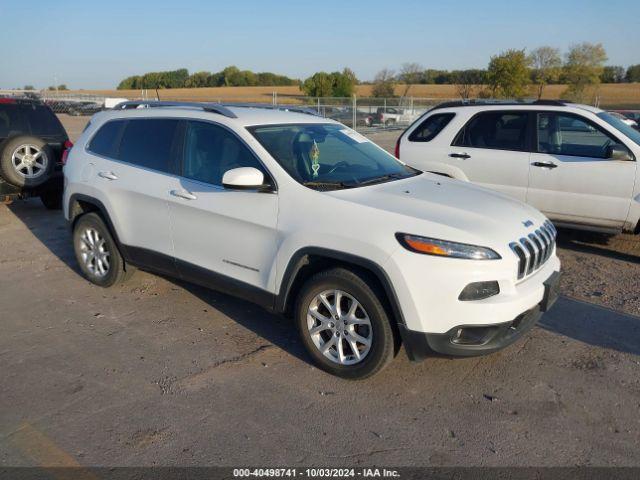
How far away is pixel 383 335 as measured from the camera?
136 inches

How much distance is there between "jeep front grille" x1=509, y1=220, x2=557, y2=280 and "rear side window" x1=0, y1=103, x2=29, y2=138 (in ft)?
26.0

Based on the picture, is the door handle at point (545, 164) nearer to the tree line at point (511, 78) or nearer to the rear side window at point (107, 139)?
the rear side window at point (107, 139)

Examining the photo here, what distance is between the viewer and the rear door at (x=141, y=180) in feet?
15.3

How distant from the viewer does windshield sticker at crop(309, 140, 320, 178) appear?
13.6 feet

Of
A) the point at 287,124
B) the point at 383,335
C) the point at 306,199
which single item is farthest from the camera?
the point at 287,124

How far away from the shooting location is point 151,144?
4.88 metres

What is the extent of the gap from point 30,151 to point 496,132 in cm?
658

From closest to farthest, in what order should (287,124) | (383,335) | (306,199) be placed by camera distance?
(383,335)
(306,199)
(287,124)

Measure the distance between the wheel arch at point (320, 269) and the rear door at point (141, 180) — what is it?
1279mm

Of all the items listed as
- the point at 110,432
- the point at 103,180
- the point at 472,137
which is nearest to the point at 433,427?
the point at 110,432

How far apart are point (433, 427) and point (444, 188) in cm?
184

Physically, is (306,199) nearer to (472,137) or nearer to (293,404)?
(293,404)

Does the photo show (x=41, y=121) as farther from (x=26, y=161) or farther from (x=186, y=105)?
(x=186, y=105)

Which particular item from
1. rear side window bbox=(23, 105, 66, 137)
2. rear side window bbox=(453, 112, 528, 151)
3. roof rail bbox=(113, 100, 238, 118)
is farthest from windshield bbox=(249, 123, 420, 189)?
rear side window bbox=(23, 105, 66, 137)
